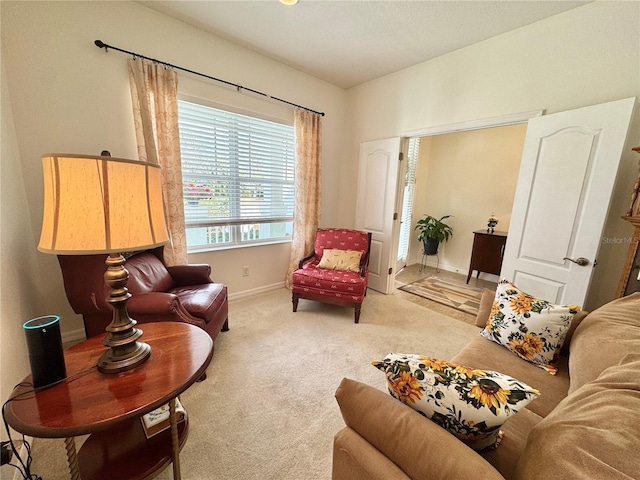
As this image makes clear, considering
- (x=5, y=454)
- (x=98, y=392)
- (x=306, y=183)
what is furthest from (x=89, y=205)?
(x=306, y=183)

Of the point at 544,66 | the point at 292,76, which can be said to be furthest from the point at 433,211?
the point at 292,76

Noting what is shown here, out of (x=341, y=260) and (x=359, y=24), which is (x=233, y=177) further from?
(x=359, y=24)

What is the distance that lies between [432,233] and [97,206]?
4.54 m

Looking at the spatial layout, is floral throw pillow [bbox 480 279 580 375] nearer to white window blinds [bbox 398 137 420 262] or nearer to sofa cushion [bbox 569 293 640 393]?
sofa cushion [bbox 569 293 640 393]

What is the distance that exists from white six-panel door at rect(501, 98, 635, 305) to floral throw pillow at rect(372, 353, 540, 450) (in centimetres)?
186

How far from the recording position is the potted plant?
445 centimetres

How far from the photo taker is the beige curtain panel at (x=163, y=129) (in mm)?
2141

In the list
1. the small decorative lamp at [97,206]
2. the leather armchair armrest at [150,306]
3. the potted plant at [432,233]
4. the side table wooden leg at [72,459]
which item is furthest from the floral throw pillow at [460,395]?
the potted plant at [432,233]

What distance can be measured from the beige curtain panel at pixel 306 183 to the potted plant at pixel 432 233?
2182 mm

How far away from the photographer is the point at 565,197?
1.97 m

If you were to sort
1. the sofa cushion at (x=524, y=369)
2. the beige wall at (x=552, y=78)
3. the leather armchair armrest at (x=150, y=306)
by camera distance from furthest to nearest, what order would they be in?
1. the beige wall at (x=552, y=78)
2. the leather armchair armrest at (x=150, y=306)
3. the sofa cushion at (x=524, y=369)

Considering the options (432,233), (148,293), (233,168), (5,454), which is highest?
(233,168)
